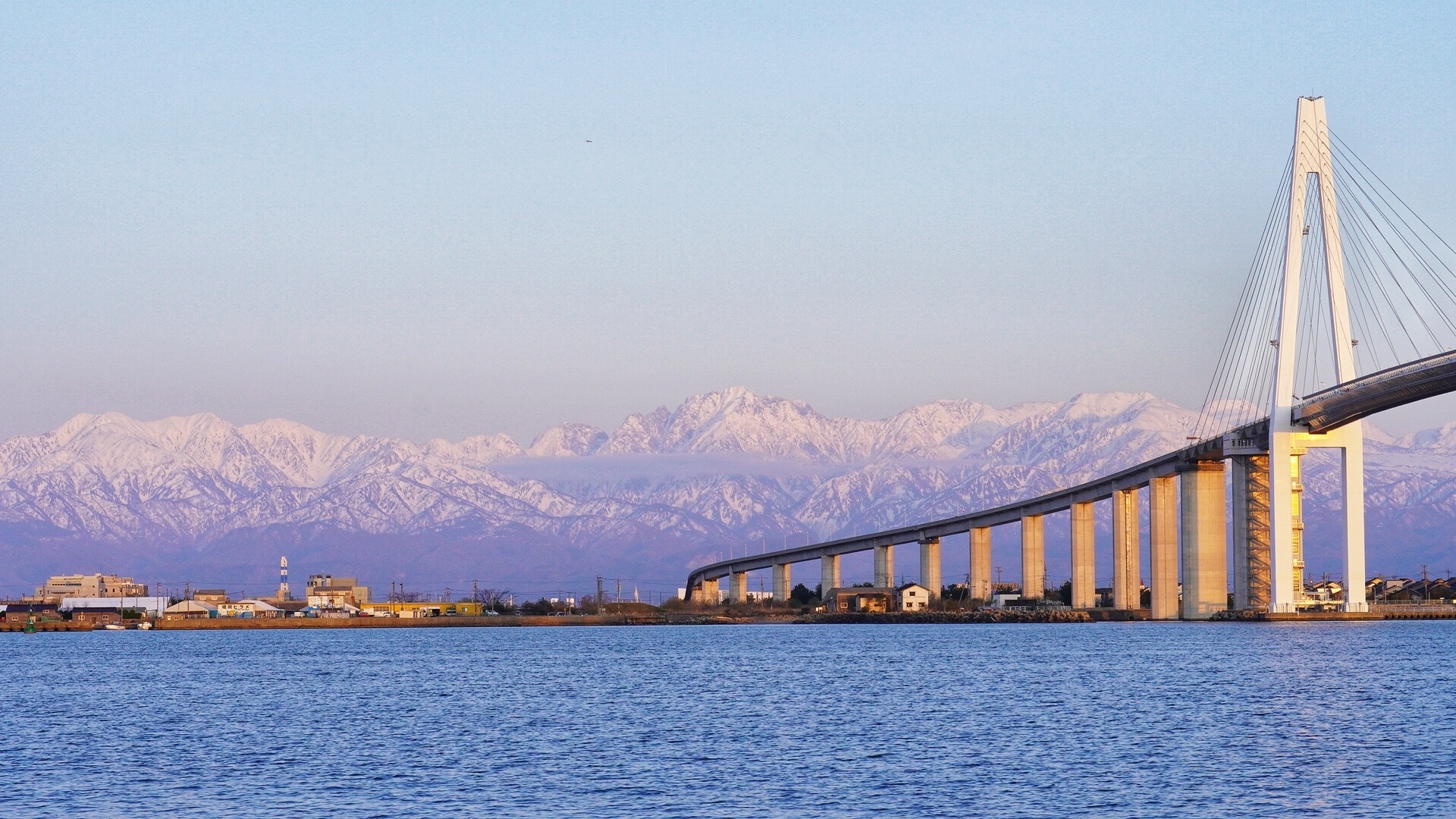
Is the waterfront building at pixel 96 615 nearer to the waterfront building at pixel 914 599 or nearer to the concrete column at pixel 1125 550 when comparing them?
the waterfront building at pixel 914 599

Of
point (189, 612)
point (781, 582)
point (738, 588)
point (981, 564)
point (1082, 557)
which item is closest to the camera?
point (1082, 557)

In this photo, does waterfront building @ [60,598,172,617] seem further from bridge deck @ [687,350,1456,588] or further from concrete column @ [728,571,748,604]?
bridge deck @ [687,350,1456,588]

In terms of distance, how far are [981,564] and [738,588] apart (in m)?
39.0

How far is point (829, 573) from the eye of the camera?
16738cm

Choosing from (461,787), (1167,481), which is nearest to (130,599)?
(1167,481)

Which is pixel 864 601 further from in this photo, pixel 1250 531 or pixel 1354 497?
pixel 1354 497

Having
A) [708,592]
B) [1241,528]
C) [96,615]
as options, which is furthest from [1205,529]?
[96,615]

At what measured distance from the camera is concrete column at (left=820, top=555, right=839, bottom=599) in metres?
167

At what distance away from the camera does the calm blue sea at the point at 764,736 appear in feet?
105

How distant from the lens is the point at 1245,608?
340 ft

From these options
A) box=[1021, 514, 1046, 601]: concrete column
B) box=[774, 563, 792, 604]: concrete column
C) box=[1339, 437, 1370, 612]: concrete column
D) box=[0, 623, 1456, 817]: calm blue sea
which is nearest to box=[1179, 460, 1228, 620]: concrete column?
box=[1339, 437, 1370, 612]: concrete column

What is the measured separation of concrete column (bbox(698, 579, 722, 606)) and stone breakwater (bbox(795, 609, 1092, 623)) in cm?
4476

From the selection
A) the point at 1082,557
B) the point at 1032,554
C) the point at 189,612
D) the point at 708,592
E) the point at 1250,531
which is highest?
the point at 1250,531

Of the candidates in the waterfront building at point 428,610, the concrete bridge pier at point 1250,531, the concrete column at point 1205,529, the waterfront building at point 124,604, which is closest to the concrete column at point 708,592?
the waterfront building at point 428,610
